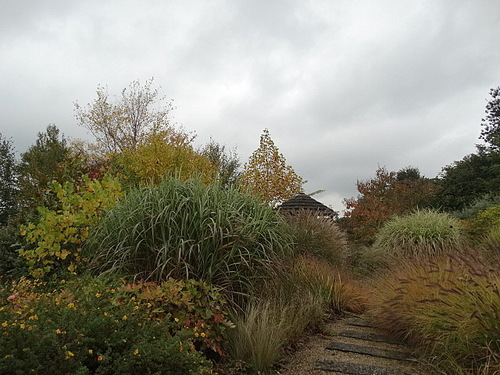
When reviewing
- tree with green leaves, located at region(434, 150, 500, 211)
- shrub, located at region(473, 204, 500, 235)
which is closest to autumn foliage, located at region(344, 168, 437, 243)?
tree with green leaves, located at region(434, 150, 500, 211)

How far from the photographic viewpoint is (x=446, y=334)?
3184mm

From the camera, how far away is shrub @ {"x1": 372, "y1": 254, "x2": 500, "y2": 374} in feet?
9.41

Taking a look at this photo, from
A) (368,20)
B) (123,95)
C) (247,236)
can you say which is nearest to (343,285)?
(247,236)

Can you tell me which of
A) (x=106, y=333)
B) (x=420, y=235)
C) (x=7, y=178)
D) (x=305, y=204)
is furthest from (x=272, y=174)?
(x=7, y=178)

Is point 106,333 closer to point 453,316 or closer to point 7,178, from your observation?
point 453,316

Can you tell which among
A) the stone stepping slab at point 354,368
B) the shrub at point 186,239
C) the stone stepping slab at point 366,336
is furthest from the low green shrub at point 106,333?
the stone stepping slab at point 366,336

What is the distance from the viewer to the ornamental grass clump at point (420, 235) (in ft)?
26.0

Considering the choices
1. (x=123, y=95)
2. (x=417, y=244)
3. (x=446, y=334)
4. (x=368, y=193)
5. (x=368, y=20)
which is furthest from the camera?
(x=123, y=95)

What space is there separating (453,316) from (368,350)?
97 centimetres

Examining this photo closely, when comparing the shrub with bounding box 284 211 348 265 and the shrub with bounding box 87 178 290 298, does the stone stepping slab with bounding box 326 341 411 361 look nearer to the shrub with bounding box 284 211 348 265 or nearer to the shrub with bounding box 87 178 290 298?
the shrub with bounding box 87 178 290 298

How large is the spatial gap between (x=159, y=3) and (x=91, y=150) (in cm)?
1738

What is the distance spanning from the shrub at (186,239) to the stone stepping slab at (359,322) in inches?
51.9

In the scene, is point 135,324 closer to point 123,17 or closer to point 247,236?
point 247,236

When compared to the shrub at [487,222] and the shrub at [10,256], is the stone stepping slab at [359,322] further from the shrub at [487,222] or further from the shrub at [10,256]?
the shrub at [487,222]
